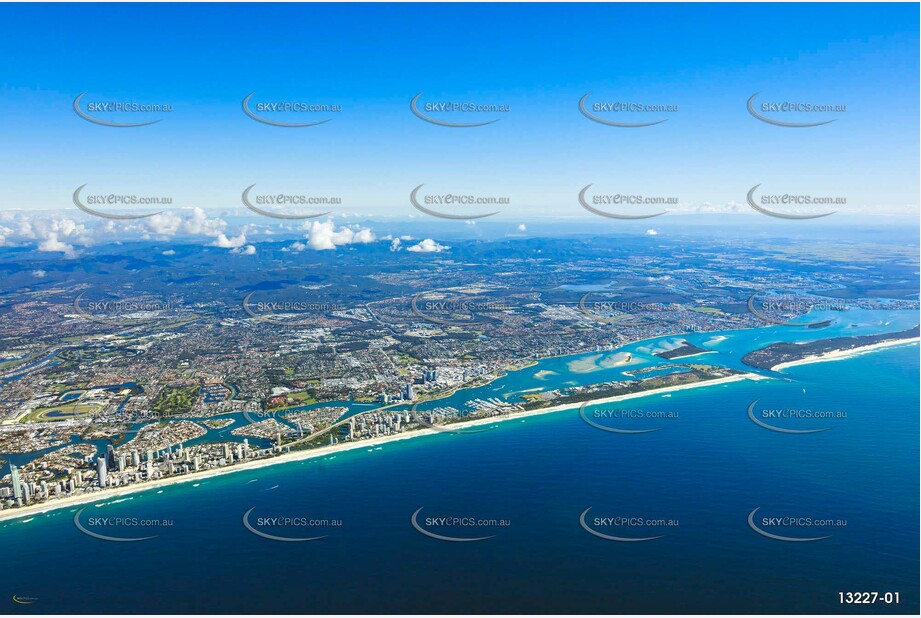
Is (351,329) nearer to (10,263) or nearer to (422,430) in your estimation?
(422,430)

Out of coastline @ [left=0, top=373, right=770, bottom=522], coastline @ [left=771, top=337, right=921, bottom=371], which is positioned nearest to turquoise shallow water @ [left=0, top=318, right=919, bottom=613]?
coastline @ [left=0, top=373, right=770, bottom=522]

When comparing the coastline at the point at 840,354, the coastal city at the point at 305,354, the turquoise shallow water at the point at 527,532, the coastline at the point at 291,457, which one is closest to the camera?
the turquoise shallow water at the point at 527,532

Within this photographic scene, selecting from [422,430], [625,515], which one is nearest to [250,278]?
[422,430]

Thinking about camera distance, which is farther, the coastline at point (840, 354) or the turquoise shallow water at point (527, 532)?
the coastline at point (840, 354)

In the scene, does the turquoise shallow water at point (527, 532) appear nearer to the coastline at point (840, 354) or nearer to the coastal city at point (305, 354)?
the coastal city at point (305, 354)

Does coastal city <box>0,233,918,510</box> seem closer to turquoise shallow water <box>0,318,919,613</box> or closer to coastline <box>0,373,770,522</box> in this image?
coastline <box>0,373,770,522</box>

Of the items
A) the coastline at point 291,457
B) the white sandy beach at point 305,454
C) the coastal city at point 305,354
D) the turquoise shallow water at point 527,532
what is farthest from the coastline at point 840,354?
the turquoise shallow water at point 527,532
